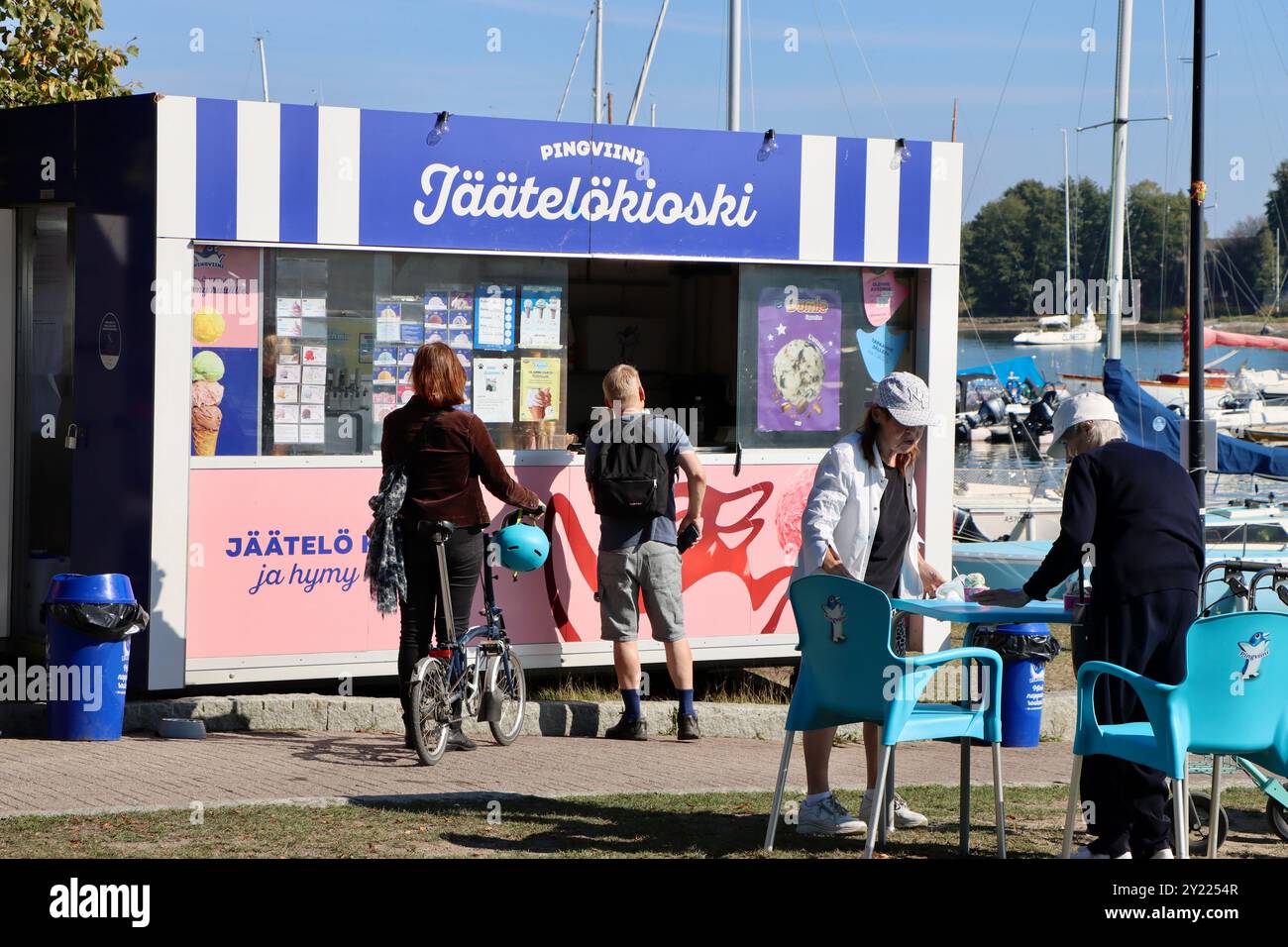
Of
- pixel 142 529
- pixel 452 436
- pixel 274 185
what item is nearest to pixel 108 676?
pixel 142 529

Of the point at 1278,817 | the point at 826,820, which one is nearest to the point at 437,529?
the point at 826,820

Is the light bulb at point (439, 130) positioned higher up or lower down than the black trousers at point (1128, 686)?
higher up

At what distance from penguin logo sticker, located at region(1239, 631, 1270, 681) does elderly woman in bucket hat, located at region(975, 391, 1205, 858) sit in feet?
1.74

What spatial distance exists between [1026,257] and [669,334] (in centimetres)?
6248

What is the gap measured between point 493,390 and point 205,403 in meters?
1.76

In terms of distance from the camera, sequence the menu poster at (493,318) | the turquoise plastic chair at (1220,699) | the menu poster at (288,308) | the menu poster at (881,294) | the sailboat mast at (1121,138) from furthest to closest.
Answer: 1. the sailboat mast at (1121,138)
2. the menu poster at (881,294)
3. the menu poster at (493,318)
4. the menu poster at (288,308)
5. the turquoise plastic chair at (1220,699)

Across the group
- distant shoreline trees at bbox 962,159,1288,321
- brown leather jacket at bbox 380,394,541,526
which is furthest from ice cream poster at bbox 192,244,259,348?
distant shoreline trees at bbox 962,159,1288,321

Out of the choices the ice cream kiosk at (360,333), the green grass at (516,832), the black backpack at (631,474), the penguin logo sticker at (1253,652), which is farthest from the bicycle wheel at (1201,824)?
the ice cream kiosk at (360,333)

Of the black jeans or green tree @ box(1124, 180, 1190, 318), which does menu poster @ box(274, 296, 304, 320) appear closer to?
the black jeans

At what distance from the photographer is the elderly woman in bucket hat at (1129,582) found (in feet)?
20.3

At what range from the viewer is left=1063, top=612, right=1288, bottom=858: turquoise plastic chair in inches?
222

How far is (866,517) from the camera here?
6801 millimetres

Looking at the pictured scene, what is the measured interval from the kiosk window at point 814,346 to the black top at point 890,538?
379 centimetres

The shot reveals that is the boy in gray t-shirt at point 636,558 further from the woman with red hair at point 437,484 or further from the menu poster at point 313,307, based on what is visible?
the menu poster at point 313,307
